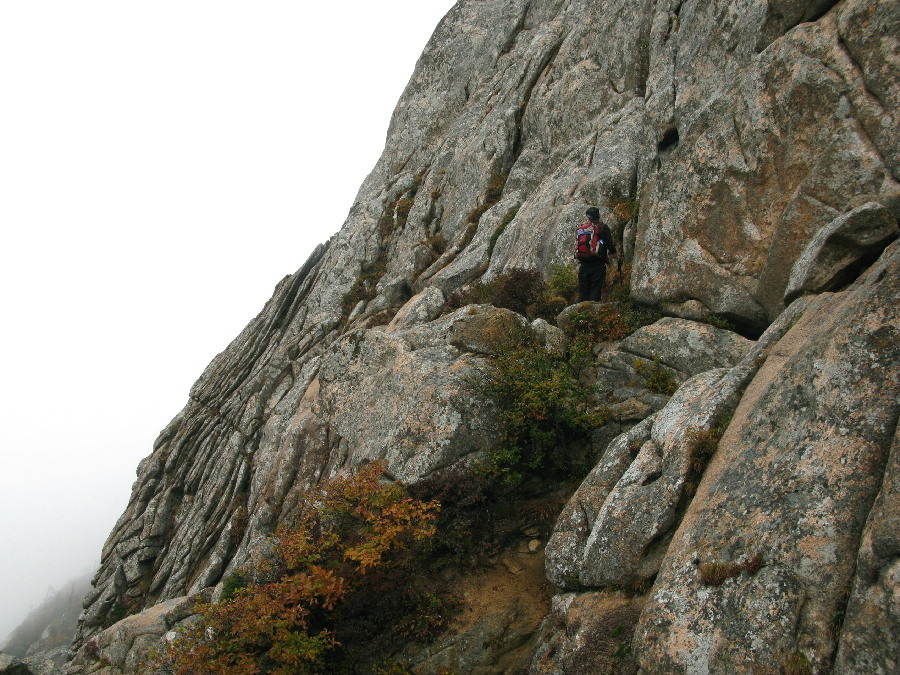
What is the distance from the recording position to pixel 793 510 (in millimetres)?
5922

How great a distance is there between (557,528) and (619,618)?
2.22 meters

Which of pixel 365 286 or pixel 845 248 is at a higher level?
pixel 365 286

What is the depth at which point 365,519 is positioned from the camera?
33.8 feet

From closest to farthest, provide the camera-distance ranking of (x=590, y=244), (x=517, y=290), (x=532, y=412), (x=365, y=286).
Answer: (x=532, y=412) → (x=590, y=244) → (x=517, y=290) → (x=365, y=286)

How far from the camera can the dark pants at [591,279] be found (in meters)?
16.6

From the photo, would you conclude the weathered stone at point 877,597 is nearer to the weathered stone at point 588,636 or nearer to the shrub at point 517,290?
the weathered stone at point 588,636

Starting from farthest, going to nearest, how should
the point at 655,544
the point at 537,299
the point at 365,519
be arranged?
the point at 537,299 → the point at 365,519 → the point at 655,544

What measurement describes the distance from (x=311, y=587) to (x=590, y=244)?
12219mm

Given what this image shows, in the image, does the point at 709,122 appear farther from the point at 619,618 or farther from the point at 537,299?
the point at 619,618

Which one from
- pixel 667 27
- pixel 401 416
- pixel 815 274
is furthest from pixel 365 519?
pixel 667 27

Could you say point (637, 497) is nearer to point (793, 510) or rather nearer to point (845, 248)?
point (793, 510)

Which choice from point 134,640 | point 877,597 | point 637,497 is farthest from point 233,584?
point 877,597

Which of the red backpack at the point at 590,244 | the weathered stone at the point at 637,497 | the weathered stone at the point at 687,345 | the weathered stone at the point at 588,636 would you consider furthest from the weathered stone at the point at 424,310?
the weathered stone at the point at 588,636

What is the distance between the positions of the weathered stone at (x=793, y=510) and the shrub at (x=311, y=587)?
15.1ft
